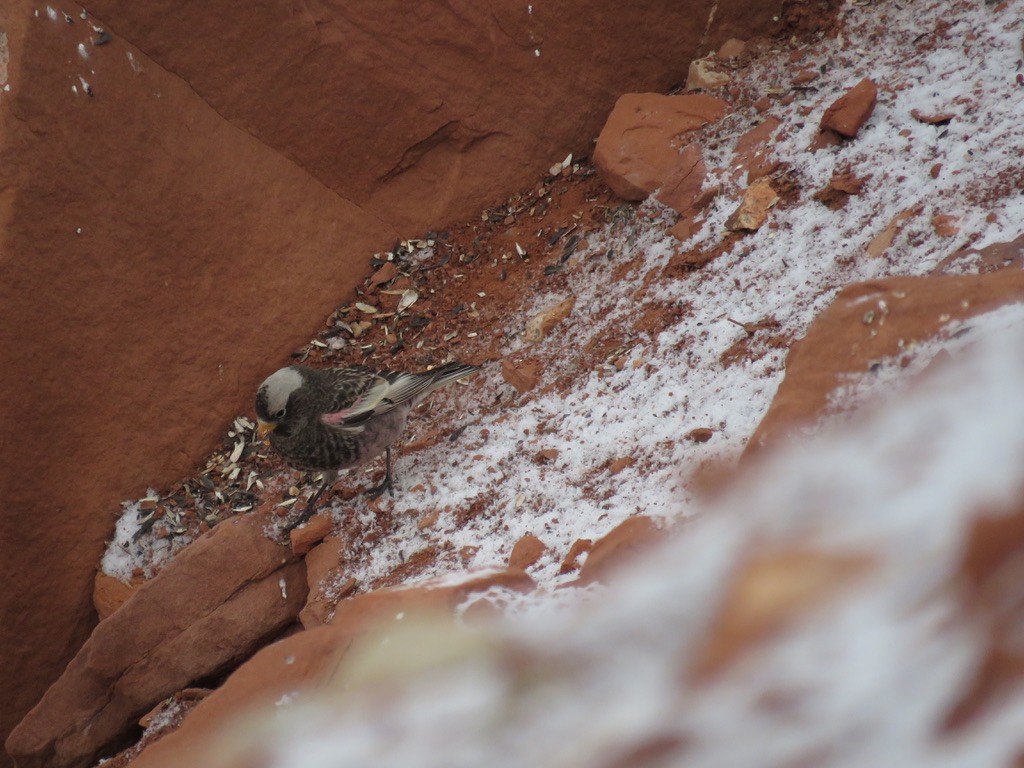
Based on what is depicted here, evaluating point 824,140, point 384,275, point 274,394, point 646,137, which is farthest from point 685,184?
point 274,394

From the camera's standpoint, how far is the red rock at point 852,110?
12.6 ft

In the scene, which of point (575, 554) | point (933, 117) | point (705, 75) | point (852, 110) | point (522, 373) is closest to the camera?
point (575, 554)

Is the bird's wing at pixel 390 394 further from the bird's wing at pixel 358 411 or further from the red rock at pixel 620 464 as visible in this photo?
the red rock at pixel 620 464

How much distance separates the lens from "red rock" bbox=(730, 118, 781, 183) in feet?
13.3

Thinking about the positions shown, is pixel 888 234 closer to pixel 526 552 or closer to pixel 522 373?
pixel 522 373

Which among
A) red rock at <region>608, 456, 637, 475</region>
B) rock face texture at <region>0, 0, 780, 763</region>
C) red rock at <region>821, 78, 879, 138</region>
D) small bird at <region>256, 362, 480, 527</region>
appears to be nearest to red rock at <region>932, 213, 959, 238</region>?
red rock at <region>821, 78, 879, 138</region>

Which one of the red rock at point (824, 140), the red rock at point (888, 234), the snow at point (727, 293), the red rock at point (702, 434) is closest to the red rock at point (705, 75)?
the snow at point (727, 293)

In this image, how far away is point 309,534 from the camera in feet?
12.9

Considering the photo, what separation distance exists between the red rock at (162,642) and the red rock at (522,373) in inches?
46.0

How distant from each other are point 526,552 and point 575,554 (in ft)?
0.94

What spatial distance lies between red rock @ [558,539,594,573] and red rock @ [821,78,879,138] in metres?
2.05

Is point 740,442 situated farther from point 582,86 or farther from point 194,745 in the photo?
point 582,86

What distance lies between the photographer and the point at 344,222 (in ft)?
16.5

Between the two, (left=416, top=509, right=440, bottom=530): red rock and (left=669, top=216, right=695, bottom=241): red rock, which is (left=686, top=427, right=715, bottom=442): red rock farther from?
(left=669, top=216, right=695, bottom=241): red rock
